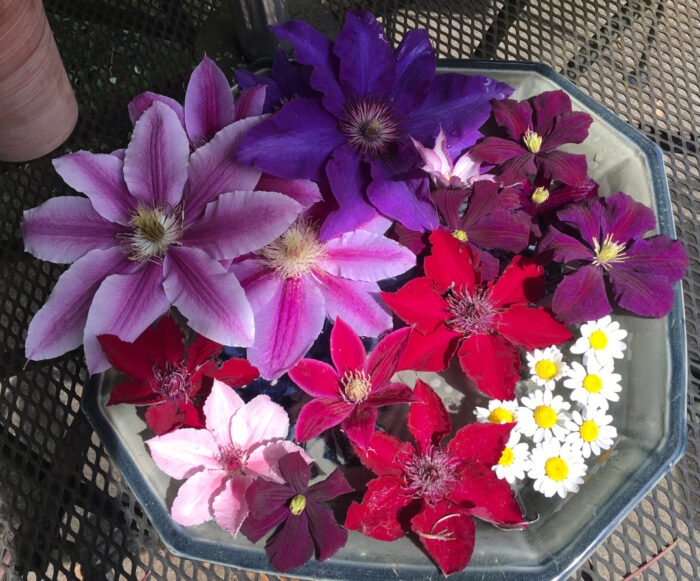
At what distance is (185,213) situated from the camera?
41 centimetres

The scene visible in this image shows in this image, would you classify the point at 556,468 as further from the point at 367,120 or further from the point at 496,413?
the point at 367,120

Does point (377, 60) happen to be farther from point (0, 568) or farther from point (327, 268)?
point (0, 568)

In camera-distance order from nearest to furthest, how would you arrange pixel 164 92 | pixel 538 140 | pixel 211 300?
1. pixel 211 300
2. pixel 538 140
3. pixel 164 92

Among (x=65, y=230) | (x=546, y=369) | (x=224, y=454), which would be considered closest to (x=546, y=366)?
(x=546, y=369)

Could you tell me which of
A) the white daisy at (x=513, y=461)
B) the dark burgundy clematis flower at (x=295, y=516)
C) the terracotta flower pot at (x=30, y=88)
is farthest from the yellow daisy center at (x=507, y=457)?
the terracotta flower pot at (x=30, y=88)

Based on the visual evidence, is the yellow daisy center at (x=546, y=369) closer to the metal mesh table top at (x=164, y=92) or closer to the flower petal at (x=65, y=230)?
the metal mesh table top at (x=164, y=92)

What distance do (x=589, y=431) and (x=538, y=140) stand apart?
0.22m

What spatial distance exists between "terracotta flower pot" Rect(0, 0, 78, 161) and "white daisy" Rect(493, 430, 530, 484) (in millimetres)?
420

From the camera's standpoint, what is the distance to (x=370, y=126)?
16.3 inches

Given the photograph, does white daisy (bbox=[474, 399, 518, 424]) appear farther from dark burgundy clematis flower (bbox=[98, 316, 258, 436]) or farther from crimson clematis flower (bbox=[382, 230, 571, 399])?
dark burgundy clematis flower (bbox=[98, 316, 258, 436])

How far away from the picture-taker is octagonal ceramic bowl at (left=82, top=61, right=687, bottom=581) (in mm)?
403

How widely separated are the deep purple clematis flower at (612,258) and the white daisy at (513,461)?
3.7 inches

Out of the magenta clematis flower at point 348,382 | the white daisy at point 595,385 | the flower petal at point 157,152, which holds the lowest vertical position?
the white daisy at point 595,385

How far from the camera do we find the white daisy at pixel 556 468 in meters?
0.43
